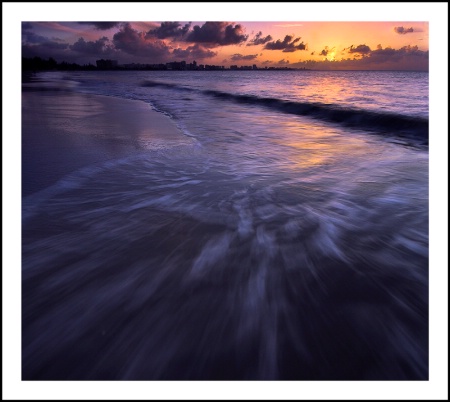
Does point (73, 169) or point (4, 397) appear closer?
point (4, 397)

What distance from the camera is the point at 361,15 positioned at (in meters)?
2.18

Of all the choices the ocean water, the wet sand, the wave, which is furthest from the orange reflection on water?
the wet sand

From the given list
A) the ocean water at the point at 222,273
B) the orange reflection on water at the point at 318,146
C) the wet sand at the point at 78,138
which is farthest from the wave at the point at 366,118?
the wet sand at the point at 78,138

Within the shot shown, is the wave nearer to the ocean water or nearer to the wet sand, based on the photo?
the ocean water

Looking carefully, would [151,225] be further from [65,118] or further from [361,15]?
[65,118]

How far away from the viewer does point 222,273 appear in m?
2.24

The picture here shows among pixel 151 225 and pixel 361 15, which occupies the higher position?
pixel 361 15

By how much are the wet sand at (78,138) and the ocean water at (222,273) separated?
4.5 inches

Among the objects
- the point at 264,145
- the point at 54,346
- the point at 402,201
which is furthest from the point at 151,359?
the point at 264,145

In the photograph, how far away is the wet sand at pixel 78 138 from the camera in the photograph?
4184 mm

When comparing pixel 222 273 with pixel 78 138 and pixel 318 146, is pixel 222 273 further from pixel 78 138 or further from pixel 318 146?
pixel 318 146

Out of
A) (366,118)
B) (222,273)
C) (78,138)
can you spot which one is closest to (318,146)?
(78,138)

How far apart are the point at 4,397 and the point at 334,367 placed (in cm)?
143

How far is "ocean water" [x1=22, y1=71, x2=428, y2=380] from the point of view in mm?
1594
